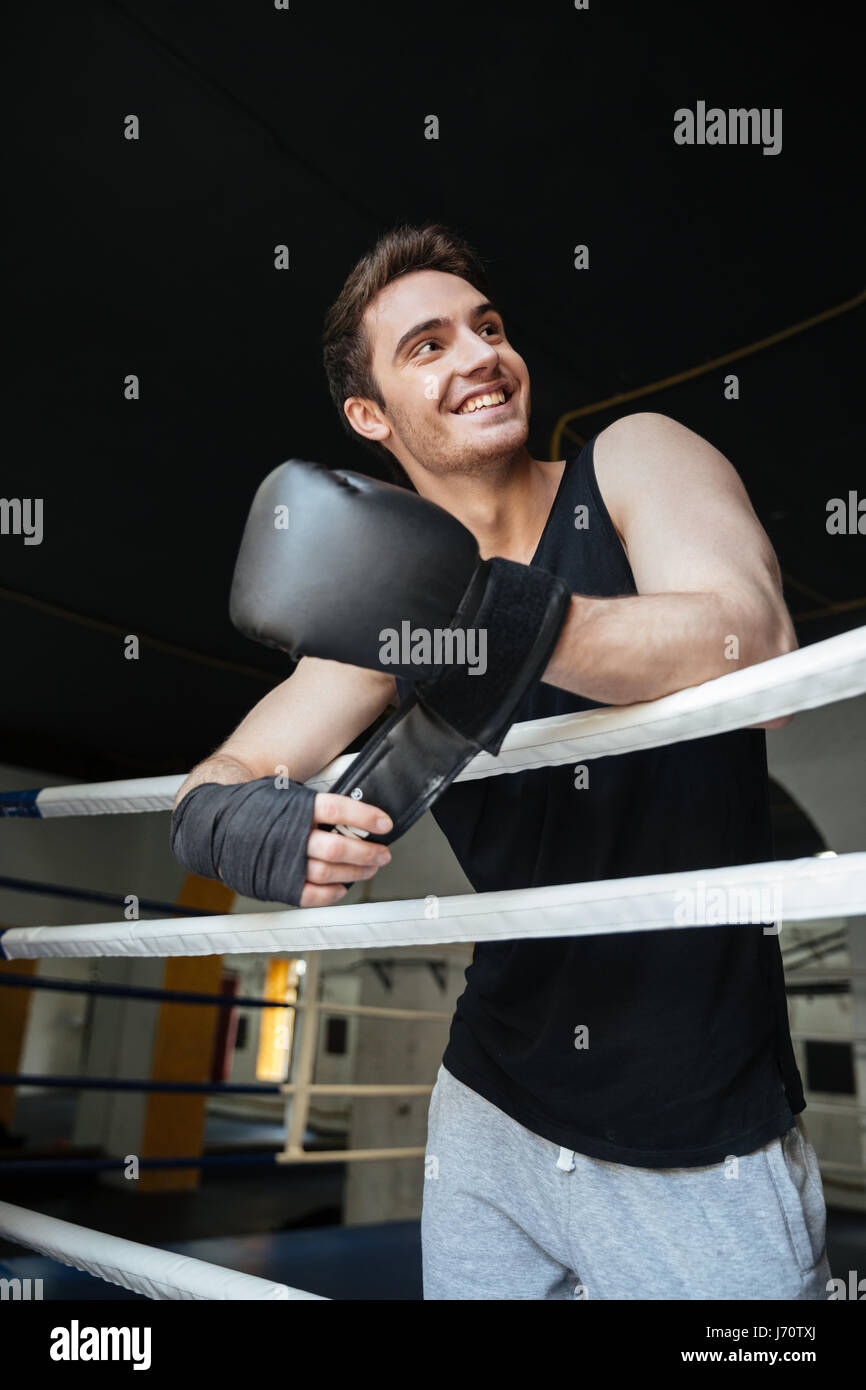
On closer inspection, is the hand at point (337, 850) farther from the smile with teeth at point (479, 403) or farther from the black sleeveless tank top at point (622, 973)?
the smile with teeth at point (479, 403)

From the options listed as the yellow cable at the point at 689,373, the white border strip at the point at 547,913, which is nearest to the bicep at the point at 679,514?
the white border strip at the point at 547,913

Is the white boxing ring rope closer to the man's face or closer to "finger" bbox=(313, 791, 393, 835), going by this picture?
"finger" bbox=(313, 791, 393, 835)

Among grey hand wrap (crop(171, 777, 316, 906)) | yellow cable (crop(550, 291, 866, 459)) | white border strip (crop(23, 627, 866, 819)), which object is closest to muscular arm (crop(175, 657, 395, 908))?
grey hand wrap (crop(171, 777, 316, 906))

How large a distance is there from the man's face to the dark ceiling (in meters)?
1.21

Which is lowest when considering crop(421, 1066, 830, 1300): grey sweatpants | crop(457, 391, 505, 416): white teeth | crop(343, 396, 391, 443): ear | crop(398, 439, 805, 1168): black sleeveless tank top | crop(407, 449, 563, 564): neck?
crop(421, 1066, 830, 1300): grey sweatpants

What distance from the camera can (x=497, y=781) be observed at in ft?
A: 3.43

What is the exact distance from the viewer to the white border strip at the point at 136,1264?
2.82ft

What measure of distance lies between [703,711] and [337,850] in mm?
302

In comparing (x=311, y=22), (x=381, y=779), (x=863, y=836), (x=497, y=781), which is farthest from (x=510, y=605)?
(x=863, y=836)

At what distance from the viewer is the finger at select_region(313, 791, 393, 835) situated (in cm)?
75

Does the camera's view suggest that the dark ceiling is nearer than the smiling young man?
No

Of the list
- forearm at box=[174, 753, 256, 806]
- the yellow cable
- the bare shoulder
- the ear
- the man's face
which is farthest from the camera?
the yellow cable

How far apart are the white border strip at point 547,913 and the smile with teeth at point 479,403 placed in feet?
1.94
